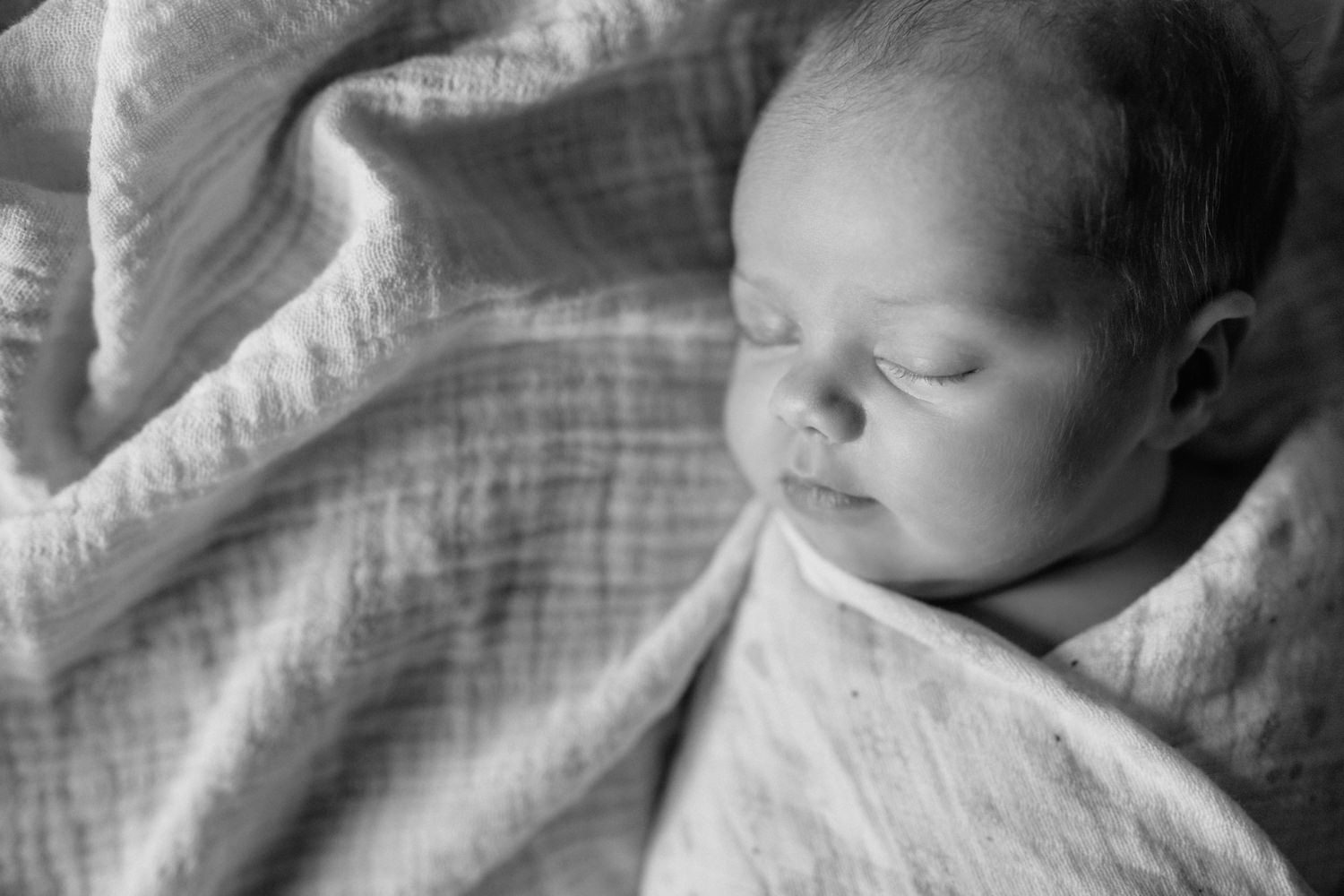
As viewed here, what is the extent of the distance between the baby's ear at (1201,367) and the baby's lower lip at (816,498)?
249 millimetres

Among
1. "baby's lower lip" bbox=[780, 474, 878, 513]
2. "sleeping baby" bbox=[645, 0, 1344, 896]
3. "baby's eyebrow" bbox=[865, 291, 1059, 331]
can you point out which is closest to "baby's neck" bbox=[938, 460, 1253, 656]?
"sleeping baby" bbox=[645, 0, 1344, 896]

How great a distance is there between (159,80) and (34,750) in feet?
1.71

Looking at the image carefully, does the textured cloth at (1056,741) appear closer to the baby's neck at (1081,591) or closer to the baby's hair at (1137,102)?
the baby's neck at (1081,591)

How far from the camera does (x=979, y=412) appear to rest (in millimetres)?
902

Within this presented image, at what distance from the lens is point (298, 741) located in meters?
1.02

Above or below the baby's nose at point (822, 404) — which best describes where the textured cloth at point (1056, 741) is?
below

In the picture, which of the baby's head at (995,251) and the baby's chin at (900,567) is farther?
the baby's chin at (900,567)

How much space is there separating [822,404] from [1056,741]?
1.05 ft

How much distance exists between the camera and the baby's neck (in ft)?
3.41

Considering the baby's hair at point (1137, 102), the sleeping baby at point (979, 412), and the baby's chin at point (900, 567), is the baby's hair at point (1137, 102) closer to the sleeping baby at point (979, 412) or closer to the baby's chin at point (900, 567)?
the sleeping baby at point (979, 412)

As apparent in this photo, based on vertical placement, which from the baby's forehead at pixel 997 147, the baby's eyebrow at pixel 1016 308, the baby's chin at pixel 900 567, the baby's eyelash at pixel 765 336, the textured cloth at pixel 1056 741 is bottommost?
the textured cloth at pixel 1056 741

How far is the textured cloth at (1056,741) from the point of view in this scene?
3.08 feet

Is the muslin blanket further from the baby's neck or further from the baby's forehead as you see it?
the baby's forehead

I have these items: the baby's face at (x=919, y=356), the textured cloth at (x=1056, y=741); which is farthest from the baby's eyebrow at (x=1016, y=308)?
the textured cloth at (x=1056, y=741)
